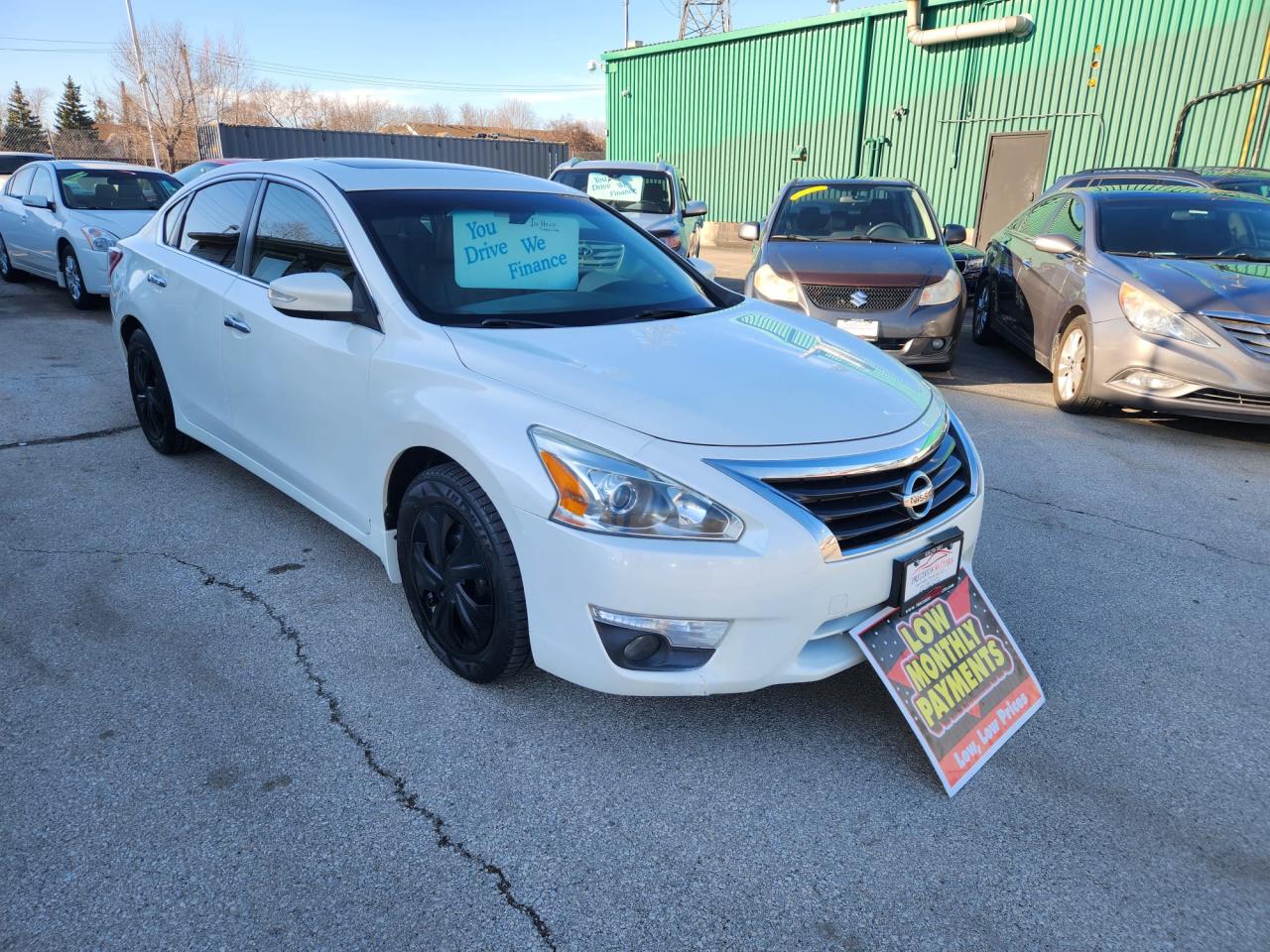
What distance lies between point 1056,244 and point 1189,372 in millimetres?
1605

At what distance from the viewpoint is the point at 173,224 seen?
4391mm

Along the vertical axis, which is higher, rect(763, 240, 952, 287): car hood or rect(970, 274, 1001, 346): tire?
rect(763, 240, 952, 287): car hood

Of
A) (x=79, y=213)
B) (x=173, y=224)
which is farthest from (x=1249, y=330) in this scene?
(x=79, y=213)

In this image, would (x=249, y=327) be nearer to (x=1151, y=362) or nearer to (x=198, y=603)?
(x=198, y=603)

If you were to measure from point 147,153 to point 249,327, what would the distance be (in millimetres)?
45877

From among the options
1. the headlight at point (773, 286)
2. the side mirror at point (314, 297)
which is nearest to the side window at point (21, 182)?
the headlight at point (773, 286)

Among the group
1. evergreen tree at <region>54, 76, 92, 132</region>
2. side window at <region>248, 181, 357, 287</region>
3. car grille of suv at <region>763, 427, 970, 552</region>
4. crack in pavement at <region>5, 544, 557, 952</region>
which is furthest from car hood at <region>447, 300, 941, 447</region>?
evergreen tree at <region>54, 76, 92, 132</region>

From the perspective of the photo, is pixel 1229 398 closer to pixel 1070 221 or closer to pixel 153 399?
pixel 1070 221

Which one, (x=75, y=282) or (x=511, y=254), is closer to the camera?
(x=511, y=254)

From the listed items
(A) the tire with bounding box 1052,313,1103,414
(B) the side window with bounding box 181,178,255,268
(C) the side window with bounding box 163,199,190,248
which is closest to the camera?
(B) the side window with bounding box 181,178,255,268

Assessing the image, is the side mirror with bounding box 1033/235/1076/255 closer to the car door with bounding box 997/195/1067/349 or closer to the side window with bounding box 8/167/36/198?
the car door with bounding box 997/195/1067/349

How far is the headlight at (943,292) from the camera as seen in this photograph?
6734 mm

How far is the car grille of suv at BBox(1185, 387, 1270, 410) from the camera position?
17.1 ft

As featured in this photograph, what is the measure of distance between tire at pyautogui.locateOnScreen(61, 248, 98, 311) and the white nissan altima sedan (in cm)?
672
